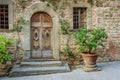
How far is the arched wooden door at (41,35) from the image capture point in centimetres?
1104

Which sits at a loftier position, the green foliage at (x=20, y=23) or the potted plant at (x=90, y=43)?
the green foliage at (x=20, y=23)

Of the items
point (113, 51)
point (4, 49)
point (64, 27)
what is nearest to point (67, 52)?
point (64, 27)

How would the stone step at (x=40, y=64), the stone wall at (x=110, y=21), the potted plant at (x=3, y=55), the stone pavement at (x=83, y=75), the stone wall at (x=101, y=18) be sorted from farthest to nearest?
the stone wall at (x=110, y=21) → the stone wall at (x=101, y=18) → the stone step at (x=40, y=64) → the potted plant at (x=3, y=55) → the stone pavement at (x=83, y=75)

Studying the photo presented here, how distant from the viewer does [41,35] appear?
11133mm

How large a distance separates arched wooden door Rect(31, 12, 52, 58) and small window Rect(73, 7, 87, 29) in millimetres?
1180

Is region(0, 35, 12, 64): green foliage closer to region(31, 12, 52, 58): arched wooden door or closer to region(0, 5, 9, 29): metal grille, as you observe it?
region(0, 5, 9, 29): metal grille

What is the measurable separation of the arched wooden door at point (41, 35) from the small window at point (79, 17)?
118 cm

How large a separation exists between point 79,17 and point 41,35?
1981 millimetres

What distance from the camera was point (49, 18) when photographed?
11117 millimetres

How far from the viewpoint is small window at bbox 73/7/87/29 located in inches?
441

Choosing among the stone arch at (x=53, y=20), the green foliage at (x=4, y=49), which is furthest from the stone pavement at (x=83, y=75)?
the stone arch at (x=53, y=20)

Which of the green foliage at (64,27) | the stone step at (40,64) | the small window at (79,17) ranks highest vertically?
the small window at (79,17)

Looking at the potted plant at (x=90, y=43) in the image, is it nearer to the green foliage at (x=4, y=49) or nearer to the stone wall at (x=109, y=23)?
the stone wall at (x=109, y=23)

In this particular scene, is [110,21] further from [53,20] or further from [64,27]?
[53,20]
